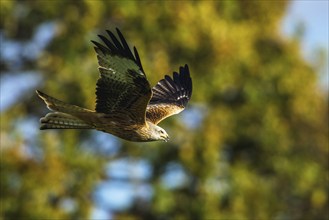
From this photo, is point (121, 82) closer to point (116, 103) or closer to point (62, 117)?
point (116, 103)

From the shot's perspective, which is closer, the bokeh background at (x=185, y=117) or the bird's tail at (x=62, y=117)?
the bird's tail at (x=62, y=117)

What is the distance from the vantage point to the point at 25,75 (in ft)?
71.3

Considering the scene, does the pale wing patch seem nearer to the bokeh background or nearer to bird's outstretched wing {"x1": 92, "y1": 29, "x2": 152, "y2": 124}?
bird's outstretched wing {"x1": 92, "y1": 29, "x2": 152, "y2": 124}

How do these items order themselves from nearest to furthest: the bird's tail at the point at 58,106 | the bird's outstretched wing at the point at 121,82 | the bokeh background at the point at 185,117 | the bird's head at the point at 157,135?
the bird's outstretched wing at the point at 121,82
the bird's tail at the point at 58,106
the bird's head at the point at 157,135
the bokeh background at the point at 185,117

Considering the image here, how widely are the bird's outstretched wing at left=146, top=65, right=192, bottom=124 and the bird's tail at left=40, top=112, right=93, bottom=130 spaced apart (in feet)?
5.02

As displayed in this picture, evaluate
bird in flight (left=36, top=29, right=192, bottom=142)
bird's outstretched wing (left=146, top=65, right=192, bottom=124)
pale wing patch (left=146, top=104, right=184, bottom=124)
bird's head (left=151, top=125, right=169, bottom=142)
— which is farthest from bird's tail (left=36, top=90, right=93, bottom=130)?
bird's outstretched wing (left=146, top=65, right=192, bottom=124)

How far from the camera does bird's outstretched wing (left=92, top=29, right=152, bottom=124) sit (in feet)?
27.9

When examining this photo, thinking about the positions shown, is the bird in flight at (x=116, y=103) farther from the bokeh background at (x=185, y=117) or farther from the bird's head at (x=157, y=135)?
the bokeh background at (x=185, y=117)

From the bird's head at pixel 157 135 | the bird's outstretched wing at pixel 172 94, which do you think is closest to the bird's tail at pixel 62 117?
the bird's head at pixel 157 135

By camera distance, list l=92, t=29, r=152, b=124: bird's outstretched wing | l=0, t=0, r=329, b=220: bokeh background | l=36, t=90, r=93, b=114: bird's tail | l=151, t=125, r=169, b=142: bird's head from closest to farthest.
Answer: l=92, t=29, r=152, b=124: bird's outstretched wing → l=36, t=90, r=93, b=114: bird's tail → l=151, t=125, r=169, b=142: bird's head → l=0, t=0, r=329, b=220: bokeh background

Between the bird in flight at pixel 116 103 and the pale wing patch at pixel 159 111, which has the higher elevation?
the pale wing patch at pixel 159 111

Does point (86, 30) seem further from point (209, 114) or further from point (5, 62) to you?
point (209, 114)

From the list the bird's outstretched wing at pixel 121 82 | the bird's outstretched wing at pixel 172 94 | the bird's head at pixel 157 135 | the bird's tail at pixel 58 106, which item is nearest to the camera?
the bird's outstretched wing at pixel 121 82

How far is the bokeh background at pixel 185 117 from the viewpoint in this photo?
19.3 meters
